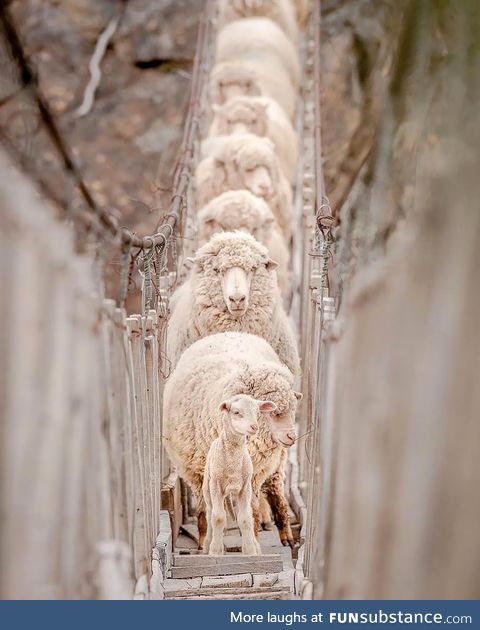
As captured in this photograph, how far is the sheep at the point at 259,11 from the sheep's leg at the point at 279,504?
25.3ft

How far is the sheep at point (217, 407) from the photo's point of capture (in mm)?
3795

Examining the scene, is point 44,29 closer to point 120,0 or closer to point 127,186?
point 120,0

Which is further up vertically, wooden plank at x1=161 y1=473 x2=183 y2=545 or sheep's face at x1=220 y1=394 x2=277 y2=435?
sheep's face at x1=220 y1=394 x2=277 y2=435

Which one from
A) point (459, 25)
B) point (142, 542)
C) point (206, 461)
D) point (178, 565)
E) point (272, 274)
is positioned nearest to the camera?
point (459, 25)

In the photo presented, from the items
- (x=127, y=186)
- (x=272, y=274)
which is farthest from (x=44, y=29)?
(x=272, y=274)

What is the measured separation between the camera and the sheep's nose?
4602mm

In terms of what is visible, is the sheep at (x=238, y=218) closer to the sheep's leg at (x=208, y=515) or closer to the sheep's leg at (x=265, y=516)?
the sheep's leg at (x=265, y=516)

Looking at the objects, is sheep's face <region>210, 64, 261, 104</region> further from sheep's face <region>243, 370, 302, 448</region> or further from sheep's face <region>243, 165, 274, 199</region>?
sheep's face <region>243, 370, 302, 448</region>

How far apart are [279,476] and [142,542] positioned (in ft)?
5.49

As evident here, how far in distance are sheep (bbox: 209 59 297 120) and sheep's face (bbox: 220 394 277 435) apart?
18.1ft

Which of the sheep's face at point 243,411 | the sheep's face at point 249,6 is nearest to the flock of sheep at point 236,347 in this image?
the sheep's face at point 243,411

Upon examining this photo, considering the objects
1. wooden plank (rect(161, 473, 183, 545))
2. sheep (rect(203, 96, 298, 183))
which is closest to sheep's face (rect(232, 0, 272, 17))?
sheep (rect(203, 96, 298, 183))

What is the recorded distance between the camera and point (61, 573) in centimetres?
183

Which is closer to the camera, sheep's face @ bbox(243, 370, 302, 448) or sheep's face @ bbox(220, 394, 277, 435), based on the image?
sheep's face @ bbox(220, 394, 277, 435)
